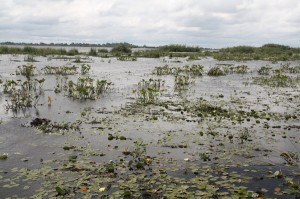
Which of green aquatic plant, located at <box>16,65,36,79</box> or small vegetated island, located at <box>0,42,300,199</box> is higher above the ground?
green aquatic plant, located at <box>16,65,36,79</box>

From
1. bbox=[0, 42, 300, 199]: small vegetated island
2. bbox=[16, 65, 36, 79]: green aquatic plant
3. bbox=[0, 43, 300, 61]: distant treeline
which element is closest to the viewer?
A: bbox=[0, 42, 300, 199]: small vegetated island

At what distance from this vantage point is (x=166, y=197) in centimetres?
622

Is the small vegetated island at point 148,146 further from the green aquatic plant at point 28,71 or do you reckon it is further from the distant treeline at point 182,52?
the distant treeline at point 182,52

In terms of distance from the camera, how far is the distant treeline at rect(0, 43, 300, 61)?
183 feet

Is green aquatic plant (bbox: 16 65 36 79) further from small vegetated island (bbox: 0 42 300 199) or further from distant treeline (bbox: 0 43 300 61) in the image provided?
distant treeline (bbox: 0 43 300 61)

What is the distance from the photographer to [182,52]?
7619cm

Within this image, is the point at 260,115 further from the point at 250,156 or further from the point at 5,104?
the point at 5,104

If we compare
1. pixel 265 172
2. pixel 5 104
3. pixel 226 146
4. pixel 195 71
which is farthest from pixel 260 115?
pixel 195 71

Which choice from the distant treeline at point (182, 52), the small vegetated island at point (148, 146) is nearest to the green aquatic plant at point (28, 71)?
the small vegetated island at point (148, 146)

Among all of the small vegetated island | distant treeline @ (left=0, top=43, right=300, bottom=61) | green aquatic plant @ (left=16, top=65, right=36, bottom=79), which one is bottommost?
the small vegetated island

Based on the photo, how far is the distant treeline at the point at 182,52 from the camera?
55.9 meters

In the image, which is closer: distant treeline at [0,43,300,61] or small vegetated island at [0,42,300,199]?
small vegetated island at [0,42,300,199]

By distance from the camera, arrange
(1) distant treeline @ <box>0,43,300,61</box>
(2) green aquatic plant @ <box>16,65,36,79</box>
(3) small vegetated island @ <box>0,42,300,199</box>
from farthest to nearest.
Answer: (1) distant treeline @ <box>0,43,300,61</box> < (2) green aquatic plant @ <box>16,65,36,79</box> < (3) small vegetated island @ <box>0,42,300,199</box>

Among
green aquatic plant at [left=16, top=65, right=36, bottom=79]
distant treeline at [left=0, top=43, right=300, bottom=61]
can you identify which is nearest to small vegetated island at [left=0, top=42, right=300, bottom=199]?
green aquatic plant at [left=16, top=65, right=36, bottom=79]
